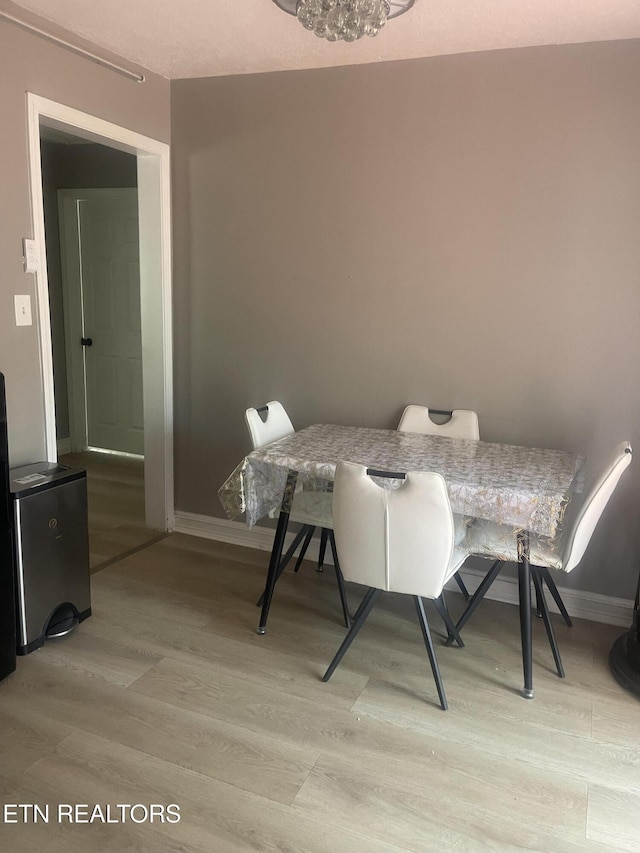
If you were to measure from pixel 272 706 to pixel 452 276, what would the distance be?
1.92 m

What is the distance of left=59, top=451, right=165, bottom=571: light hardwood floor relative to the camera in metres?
3.46

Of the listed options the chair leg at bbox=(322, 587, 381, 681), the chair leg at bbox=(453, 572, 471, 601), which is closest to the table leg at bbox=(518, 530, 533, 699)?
the chair leg at bbox=(322, 587, 381, 681)

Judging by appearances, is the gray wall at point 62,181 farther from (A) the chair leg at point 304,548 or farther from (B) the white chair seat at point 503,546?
(B) the white chair seat at point 503,546

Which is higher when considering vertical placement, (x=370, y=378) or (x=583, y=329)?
(x=583, y=329)

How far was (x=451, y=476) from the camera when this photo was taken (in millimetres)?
2209

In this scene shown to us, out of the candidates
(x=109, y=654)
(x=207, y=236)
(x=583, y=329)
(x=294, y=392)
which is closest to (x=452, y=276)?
(x=583, y=329)

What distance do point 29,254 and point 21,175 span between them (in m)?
0.30

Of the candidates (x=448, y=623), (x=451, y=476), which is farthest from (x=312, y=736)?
(x=451, y=476)

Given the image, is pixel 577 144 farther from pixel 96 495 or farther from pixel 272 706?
pixel 96 495

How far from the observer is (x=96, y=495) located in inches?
169

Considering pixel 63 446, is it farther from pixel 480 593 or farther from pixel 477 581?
pixel 480 593

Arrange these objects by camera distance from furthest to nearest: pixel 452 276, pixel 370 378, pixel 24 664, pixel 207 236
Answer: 1. pixel 207 236
2. pixel 370 378
3. pixel 452 276
4. pixel 24 664

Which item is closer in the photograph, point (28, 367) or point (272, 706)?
point (272, 706)

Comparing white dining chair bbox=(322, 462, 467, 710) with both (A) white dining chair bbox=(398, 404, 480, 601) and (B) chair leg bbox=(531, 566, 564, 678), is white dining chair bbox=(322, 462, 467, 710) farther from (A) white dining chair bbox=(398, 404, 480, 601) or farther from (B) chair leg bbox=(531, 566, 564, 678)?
(A) white dining chair bbox=(398, 404, 480, 601)
